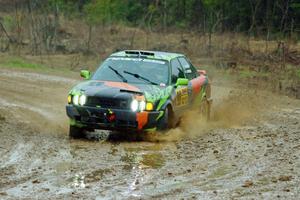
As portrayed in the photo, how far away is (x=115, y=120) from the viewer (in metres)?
11.9

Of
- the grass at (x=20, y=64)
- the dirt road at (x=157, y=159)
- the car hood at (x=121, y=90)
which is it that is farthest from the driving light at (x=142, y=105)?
the grass at (x=20, y=64)

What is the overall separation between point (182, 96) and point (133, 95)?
1.68 metres

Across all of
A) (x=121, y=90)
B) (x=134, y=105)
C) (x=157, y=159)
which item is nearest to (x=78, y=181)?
(x=157, y=159)

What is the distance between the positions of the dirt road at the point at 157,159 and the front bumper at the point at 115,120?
32cm

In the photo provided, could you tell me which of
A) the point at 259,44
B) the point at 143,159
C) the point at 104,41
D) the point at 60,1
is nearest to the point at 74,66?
the point at 104,41

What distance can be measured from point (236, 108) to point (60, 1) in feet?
149

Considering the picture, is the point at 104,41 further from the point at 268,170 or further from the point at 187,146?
the point at 268,170

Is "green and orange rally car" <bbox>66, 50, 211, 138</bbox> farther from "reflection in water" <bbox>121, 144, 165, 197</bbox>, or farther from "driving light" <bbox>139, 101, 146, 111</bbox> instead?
"reflection in water" <bbox>121, 144, 165, 197</bbox>

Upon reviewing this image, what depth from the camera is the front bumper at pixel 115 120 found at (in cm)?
1185

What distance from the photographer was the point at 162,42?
36.7 metres

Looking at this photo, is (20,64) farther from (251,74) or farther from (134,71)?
(134,71)

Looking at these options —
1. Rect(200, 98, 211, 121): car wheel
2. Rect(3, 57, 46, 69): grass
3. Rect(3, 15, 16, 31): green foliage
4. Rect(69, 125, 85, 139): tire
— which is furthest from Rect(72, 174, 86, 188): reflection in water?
Rect(3, 15, 16, 31): green foliage

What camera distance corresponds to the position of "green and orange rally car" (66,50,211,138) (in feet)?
39.0

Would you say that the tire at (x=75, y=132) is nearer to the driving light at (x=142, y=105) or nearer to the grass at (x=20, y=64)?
the driving light at (x=142, y=105)
